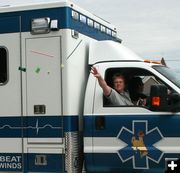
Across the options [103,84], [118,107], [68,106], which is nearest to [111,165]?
[118,107]

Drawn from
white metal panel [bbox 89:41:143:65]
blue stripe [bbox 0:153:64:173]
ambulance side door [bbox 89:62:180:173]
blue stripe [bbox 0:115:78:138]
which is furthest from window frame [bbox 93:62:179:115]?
blue stripe [bbox 0:153:64:173]

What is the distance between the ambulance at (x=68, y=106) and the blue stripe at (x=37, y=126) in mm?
13

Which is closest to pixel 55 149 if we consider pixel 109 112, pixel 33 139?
pixel 33 139

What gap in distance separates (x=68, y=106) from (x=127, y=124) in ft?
2.65

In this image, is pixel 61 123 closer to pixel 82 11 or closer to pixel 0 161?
pixel 0 161

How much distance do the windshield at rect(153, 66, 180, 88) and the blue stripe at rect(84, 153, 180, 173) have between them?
996 mm

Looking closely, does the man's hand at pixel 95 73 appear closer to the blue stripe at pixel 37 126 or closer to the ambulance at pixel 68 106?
the ambulance at pixel 68 106

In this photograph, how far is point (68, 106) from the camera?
6.10 meters

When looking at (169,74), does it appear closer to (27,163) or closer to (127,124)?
(127,124)

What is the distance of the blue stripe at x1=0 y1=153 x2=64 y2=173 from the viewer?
617 centimetres

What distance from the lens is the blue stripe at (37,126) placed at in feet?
20.1

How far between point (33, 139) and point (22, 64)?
104 cm

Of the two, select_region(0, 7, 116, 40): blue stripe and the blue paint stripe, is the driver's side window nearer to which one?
the blue paint stripe

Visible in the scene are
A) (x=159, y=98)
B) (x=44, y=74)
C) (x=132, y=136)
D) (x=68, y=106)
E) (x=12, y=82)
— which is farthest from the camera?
(x=12, y=82)
